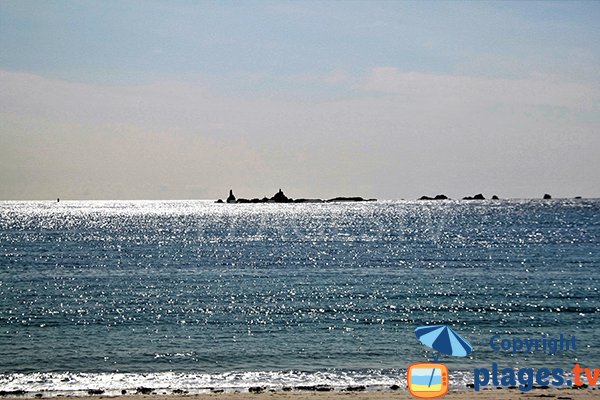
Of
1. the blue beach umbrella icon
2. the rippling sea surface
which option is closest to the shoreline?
the rippling sea surface

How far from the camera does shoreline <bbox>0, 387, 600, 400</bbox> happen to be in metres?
24.4

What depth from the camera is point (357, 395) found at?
82.1 feet

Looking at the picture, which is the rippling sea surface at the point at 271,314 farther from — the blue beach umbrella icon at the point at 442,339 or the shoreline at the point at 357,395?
the blue beach umbrella icon at the point at 442,339

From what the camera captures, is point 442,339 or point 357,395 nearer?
point 442,339

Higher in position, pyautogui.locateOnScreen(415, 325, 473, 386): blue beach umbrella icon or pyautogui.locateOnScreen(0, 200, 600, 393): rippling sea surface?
pyautogui.locateOnScreen(415, 325, 473, 386): blue beach umbrella icon

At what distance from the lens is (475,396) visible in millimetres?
24531

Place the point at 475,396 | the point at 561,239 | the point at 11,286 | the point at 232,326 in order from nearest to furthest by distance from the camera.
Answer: the point at 475,396, the point at 232,326, the point at 11,286, the point at 561,239

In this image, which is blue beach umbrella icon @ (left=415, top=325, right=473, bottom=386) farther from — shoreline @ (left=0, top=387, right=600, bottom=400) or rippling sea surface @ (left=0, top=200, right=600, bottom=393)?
rippling sea surface @ (left=0, top=200, right=600, bottom=393)

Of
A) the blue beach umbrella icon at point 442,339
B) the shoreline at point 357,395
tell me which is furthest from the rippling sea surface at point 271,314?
the blue beach umbrella icon at point 442,339

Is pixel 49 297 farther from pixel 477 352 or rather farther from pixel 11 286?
pixel 477 352

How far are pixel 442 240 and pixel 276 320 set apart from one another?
263 ft

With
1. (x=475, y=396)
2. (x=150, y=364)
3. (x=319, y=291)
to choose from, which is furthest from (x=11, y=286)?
(x=475, y=396)

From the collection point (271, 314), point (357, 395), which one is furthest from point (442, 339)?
point (271, 314)

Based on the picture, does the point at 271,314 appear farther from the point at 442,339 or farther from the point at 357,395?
the point at 442,339
